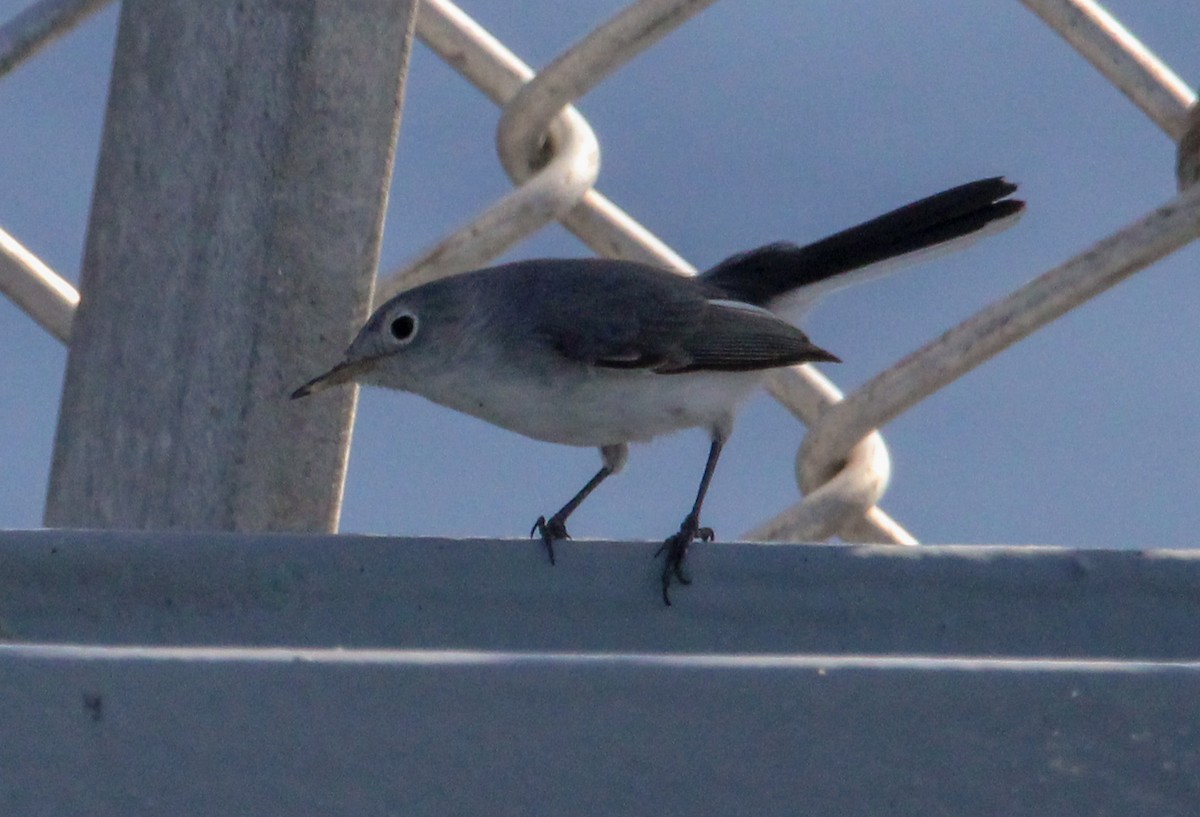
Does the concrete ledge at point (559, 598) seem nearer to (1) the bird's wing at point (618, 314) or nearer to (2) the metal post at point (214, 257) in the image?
(2) the metal post at point (214, 257)

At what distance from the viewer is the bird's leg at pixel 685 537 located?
4.48 ft

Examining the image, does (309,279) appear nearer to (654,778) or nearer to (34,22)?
(34,22)

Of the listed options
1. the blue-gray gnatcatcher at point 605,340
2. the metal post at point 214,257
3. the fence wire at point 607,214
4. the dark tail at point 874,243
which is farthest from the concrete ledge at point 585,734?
the dark tail at point 874,243

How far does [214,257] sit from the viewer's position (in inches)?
68.0

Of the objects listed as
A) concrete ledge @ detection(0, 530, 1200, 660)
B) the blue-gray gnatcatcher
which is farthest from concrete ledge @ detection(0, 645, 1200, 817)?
the blue-gray gnatcatcher

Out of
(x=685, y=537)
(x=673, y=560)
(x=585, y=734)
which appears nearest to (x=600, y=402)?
(x=685, y=537)

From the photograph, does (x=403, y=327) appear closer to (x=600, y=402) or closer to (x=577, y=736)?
(x=600, y=402)

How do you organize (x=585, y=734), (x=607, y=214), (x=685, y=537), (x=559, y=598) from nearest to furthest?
1. (x=585, y=734)
2. (x=559, y=598)
3. (x=685, y=537)
4. (x=607, y=214)

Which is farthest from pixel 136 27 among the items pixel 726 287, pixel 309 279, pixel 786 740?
pixel 786 740

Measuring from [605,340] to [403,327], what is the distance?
0.28 m

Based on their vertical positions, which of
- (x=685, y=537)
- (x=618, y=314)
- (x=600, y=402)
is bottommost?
(x=685, y=537)

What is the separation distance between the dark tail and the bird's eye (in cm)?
51

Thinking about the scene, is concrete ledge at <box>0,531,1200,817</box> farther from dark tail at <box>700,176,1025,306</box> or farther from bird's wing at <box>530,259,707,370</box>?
dark tail at <box>700,176,1025,306</box>

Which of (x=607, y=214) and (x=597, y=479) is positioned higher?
(x=607, y=214)
